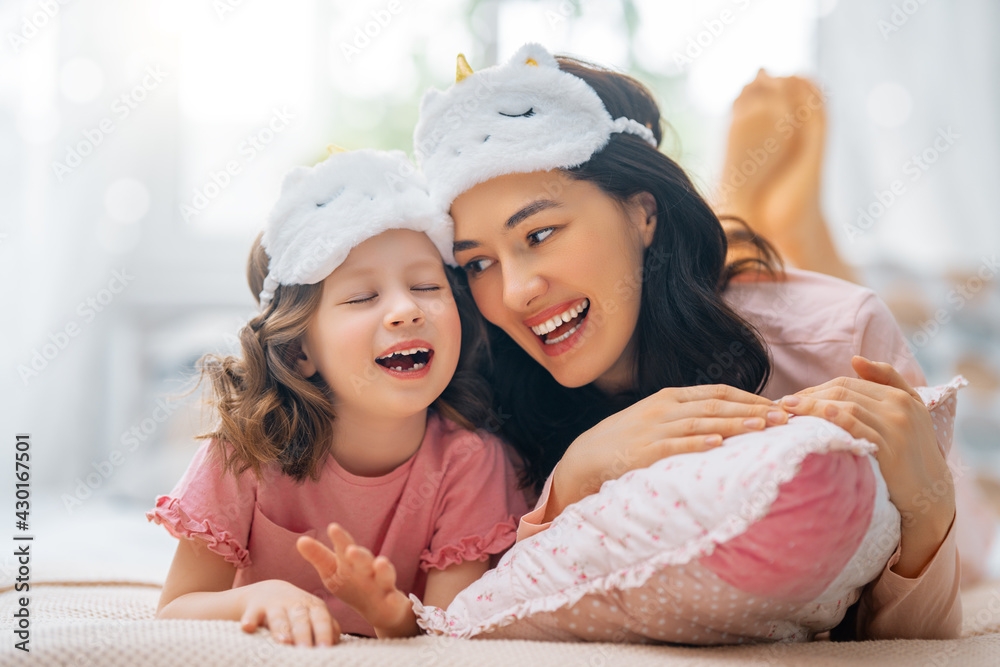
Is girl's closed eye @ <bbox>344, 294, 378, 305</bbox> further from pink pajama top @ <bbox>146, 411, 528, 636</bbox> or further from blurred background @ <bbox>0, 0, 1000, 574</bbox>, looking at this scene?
blurred background @ <bbox>0, 0, 1000, 574</bbox>

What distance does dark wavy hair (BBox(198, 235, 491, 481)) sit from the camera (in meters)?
1.11

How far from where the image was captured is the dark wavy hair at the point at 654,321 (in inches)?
49.4

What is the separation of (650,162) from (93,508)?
73.9 inches

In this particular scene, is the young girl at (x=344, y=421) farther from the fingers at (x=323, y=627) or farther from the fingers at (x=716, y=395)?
the fingers at (x=716, y=395)

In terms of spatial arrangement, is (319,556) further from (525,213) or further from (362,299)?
(525,213)

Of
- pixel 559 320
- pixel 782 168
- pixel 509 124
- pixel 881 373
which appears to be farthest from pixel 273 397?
pixel 782 168

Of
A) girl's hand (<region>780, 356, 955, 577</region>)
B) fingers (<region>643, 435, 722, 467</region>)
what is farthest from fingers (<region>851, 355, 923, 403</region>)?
fingers (<region>643, 435, 722, 467</region>)

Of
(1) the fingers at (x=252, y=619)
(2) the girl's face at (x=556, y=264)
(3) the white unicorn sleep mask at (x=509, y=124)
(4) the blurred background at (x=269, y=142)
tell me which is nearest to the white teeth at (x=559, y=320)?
(2) the girl's face at (x=556, y=264)

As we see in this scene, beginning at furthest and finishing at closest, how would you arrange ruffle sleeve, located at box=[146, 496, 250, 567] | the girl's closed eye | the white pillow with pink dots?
the girl's closed eye, ruffle sleeve, located at box=[146, 496, 250, 567], the white pillow with pink dots

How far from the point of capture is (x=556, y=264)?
3.89 ft

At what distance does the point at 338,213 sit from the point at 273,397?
317 millimetres

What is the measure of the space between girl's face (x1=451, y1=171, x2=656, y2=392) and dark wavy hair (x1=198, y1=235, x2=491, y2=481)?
0.37ft

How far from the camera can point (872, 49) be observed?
2.65 m

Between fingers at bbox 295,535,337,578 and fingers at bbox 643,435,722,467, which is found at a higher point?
fingers at bbox 643,435,722,467
